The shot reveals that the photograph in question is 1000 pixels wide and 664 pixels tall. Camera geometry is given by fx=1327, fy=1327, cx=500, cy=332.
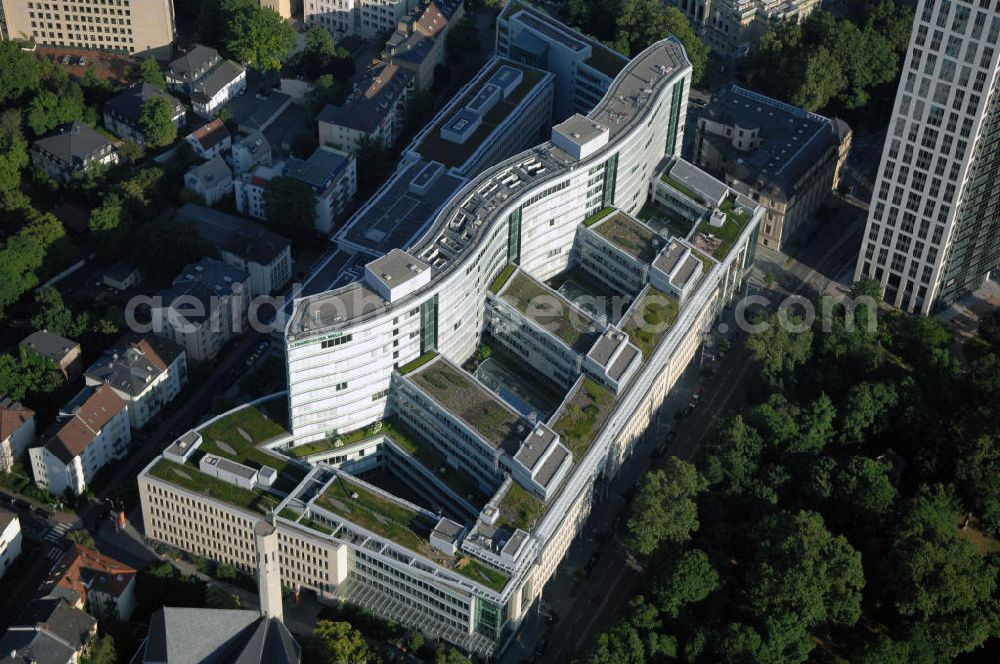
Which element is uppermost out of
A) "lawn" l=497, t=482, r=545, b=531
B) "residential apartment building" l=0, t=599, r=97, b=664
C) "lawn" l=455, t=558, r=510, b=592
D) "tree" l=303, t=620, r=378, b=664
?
"lawn" l=497, t=482, r=545, b=531

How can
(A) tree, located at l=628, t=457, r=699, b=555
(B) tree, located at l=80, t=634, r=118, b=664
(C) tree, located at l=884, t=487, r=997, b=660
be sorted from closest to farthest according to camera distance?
(B) tree, located at l=80, t=634, r=118, b=664 < (C) tree, located at l=884, t=487, r=997, b=660 < (A) tree, located at l=628, t=457, r=699, b=555

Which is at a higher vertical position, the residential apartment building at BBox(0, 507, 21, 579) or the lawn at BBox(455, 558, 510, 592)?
the lawn at BBox(455, 558, 510, 592)

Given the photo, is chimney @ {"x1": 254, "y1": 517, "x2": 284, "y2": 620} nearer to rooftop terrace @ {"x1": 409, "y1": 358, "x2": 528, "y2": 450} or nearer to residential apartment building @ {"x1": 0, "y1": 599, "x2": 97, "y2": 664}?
residential apartment building @ {"x1": 0, "y1": 599, "x2": 97, "y2": 664}

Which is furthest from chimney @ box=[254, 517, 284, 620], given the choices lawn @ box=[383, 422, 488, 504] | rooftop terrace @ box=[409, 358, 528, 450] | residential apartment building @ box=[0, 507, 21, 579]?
residential apartment building @ box=[0, 507, 21, 579]

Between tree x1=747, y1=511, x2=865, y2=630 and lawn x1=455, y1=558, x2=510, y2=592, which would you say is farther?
tree x1=747, y1=511, x2=865, y2=630

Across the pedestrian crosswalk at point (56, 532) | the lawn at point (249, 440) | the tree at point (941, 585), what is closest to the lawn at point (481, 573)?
the lawn at point (249, 440)

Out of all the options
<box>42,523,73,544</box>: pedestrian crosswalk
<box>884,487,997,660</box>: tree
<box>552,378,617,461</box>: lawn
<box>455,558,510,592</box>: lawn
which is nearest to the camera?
<box>455,558,510,592</box>: lawn
